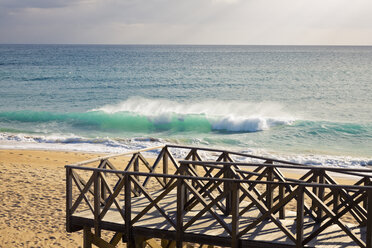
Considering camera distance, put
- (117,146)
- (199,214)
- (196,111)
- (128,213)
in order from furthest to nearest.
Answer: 1. (196,111)
2. (117,146)
3. (128,213)
4. (199,214)

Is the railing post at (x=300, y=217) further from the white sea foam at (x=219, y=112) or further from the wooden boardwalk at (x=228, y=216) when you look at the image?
the white sea foam at (x=219, y=112)

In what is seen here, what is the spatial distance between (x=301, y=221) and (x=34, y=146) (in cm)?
1926

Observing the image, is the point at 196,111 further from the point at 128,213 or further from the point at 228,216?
the point at 128,213

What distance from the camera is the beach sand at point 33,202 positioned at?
10852 millimetres

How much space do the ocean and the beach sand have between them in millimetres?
4961

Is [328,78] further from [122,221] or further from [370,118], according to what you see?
[122,221]

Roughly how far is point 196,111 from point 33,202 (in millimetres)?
26822

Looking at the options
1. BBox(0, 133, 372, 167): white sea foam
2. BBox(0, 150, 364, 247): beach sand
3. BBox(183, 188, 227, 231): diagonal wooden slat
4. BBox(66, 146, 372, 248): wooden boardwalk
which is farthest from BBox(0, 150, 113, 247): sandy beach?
BBox(183, 188, 227, 231): diagonal wooden slat

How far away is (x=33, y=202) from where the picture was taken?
13125 millimetres

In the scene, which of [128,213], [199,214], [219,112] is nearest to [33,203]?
[128,213]

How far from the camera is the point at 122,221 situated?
775 cm

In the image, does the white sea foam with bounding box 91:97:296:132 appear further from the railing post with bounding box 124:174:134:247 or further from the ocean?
the railing post with bounding box 124:174:134:247

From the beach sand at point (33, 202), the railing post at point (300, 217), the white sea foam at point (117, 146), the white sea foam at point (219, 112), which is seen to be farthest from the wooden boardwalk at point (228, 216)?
the white sea foam at point (219, 112)

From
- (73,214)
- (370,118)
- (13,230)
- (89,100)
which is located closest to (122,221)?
(73,214)
